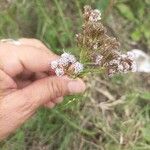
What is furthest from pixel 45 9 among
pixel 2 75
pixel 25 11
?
pixel 2 75

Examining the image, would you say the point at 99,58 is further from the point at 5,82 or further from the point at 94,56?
the point at 5,82

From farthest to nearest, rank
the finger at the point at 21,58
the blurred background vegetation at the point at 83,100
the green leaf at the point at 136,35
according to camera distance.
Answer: the green leaf at the point at 136,35 < the blurred background vegetation at the point at 83,100 < the finger at the point at 21,58

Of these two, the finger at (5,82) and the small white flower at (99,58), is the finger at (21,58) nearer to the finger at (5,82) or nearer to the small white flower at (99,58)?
the finger at (5,82)

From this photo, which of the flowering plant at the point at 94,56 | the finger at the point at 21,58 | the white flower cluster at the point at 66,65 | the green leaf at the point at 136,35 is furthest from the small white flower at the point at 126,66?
the green leaf at the point at 136,35

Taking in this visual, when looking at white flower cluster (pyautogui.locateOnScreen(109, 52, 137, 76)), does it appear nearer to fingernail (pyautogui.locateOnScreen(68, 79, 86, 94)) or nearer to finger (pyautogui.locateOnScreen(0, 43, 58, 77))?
fingernail (pyautogui.locateOnScreen(68, 79, 86, 94))

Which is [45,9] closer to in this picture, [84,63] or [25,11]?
[25,11]
